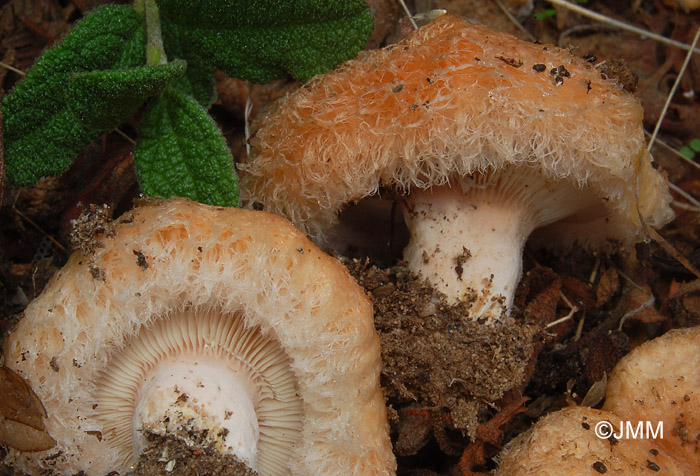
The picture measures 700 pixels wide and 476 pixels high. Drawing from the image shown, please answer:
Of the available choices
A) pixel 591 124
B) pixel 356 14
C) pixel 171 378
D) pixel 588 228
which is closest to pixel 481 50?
pixel 591 124

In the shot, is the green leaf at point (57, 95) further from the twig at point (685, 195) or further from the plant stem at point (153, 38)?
the twig at point (685, 195)

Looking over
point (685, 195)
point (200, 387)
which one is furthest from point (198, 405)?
point (685, 195)

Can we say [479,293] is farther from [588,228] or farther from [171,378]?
[171,378]

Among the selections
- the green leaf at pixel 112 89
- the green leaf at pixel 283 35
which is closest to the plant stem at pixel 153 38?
the green leaf at pixel 283 35

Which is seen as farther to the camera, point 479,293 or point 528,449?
point 479,293

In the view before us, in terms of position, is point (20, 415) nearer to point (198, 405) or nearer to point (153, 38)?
point (198, 405)

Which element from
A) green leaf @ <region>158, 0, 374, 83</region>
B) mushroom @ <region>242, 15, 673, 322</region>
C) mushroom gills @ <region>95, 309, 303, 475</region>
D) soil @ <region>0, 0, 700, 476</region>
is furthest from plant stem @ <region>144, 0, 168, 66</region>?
mushroom gills @ <region>95, 309, 303, 475</region>

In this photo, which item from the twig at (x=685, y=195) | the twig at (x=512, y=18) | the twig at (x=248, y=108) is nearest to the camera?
the twig at (x=248, y=108)
